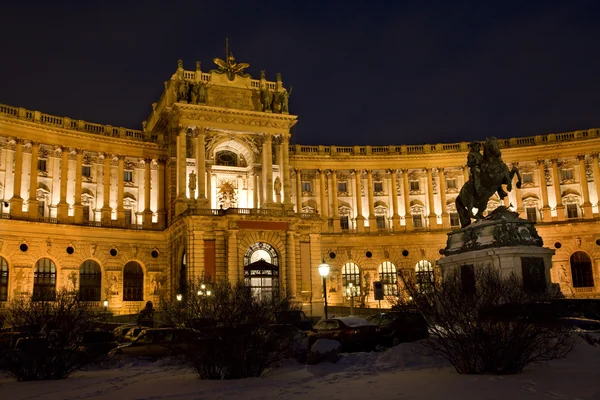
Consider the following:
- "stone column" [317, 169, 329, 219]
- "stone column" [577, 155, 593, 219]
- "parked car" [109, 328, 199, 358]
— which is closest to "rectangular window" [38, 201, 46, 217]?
"stone column" [317, 169, 329, 219]

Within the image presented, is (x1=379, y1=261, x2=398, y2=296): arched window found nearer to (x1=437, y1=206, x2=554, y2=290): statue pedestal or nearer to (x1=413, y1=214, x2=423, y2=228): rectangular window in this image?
(x1=413, y1=214, x2=423, y2=228): rectangular window

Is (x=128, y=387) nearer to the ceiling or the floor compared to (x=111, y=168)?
nearer to the floor

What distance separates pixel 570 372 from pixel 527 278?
6360mm

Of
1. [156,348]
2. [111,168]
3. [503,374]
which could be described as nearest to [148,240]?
[111,168]

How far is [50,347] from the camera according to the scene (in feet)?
63.9

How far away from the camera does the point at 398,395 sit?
46.1ft

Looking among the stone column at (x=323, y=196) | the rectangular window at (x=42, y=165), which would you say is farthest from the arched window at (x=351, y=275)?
the rectangular window at (x=42, y=165)

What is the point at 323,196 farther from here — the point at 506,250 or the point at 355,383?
the point at 355,383

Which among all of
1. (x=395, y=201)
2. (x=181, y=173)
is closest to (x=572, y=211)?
(x=395, y=201)

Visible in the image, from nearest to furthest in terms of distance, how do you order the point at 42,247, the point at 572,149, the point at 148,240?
the point at 42,247, the point at 148,240, the point at 572,149

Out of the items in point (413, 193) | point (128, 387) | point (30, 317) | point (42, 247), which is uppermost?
point (413, 193)

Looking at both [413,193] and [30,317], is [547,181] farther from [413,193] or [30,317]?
[30,317]

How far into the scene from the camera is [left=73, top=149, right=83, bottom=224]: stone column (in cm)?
5797

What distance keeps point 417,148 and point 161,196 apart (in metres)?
28.2
